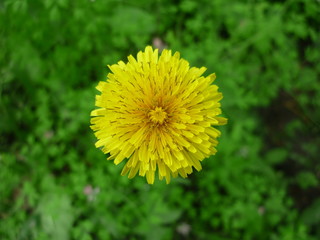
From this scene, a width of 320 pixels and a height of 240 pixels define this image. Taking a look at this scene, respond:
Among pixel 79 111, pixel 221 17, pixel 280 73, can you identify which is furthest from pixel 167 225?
pixel 221 17

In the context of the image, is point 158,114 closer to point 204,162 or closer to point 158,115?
point 158,115

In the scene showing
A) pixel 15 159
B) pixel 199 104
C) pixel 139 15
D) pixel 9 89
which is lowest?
pixel 199 104

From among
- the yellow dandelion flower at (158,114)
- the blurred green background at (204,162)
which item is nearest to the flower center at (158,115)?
the yellow dandelion flower at (158,114)

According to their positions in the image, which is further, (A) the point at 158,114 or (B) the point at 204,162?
(B) the point at 204,162

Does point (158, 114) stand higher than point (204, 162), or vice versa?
point (204, 162)

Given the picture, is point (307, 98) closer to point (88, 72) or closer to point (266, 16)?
point (266, 16)

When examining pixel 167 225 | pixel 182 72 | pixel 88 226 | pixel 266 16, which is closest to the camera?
pixel 182 72

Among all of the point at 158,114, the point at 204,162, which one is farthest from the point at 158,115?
the point at 204,162

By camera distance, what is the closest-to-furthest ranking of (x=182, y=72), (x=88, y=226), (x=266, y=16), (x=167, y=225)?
(x=182, y=72), (x=88, y=226), (x=167, y=225), (x=266, y=16)
